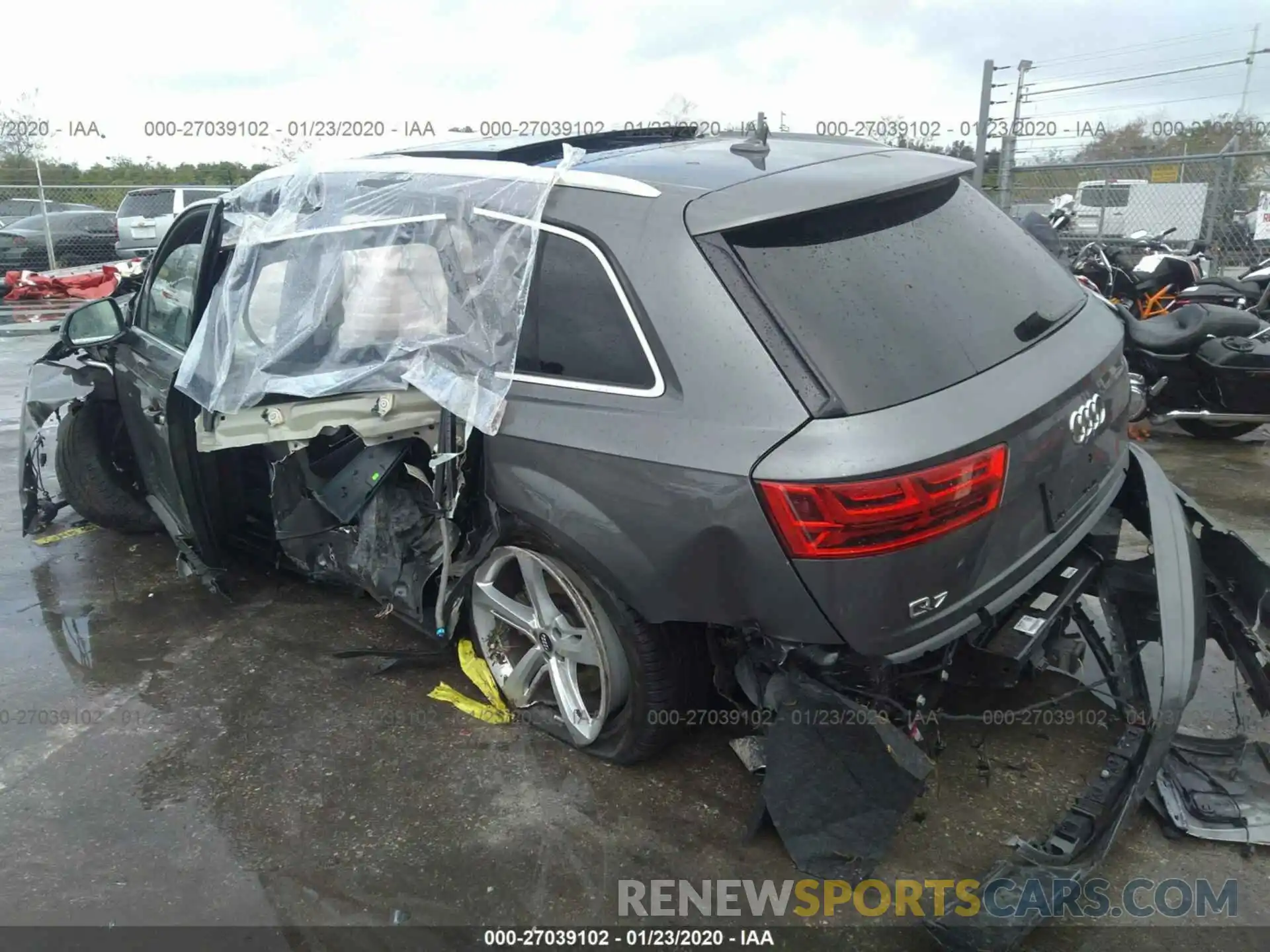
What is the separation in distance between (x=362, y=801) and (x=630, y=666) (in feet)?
3.27

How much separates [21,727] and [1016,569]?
3.50 meters

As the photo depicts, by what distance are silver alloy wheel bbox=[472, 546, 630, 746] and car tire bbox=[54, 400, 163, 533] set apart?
8.54 feet

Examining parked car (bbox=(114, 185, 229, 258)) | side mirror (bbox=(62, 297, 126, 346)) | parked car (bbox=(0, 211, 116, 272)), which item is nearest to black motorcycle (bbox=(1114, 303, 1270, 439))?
side mirror (bbox=(62, 297, 126, 346))

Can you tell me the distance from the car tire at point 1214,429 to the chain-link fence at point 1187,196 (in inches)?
74.9

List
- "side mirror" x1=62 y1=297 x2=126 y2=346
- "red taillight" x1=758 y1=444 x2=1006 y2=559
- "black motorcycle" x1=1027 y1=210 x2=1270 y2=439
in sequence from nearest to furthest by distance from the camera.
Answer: "red taillight" x1=758 y1=444 x2=1006 y2=559 < "side mirror" x1=62 y1=297 x2=126 y2=346 < "black motorcycle" x1=1027 y1=210 x2=1270 y2=439

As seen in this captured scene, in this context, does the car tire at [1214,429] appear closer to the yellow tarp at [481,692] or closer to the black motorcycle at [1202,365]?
the black motorcycle at [1202,365]

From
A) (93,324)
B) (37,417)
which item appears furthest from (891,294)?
(37,417)

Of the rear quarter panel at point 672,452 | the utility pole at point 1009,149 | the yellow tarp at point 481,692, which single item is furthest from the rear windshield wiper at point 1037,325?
the utility pole at point 1009,149

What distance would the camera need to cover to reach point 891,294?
242cm

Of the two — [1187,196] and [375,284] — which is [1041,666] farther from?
[1187,196]

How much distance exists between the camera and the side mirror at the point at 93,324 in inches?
171

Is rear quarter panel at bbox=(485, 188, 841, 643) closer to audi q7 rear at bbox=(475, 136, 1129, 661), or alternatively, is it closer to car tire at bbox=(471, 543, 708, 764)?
audi q7 rear at bbox=(475, 136, 1129, 661)

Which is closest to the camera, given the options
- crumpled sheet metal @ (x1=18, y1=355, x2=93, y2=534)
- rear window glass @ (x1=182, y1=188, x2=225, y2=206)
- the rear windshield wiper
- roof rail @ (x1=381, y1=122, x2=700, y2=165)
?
the rear windshield wiper

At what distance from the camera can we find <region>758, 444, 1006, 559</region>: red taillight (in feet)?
6.98
